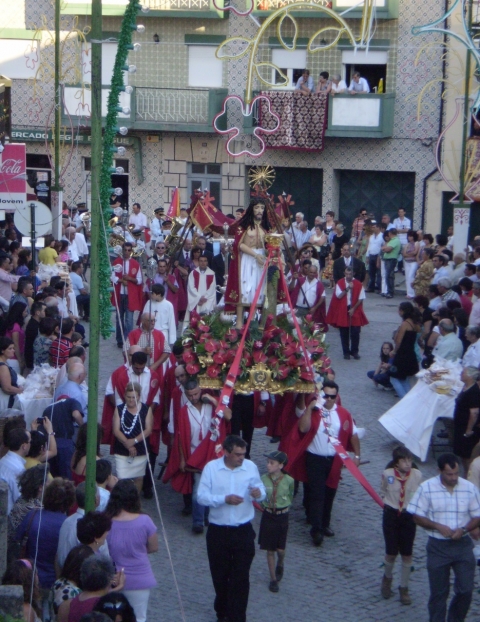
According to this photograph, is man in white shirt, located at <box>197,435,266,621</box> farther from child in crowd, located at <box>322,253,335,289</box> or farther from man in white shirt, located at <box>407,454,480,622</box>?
child in crowd, located at <box>322,253,335,289</box>

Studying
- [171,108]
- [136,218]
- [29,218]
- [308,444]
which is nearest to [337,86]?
[171,108]

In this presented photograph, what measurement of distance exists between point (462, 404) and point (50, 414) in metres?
3.87

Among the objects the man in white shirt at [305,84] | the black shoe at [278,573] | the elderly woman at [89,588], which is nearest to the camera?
the elderly woman at [89,588]

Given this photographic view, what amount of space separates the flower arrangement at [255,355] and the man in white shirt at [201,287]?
528 centimetres

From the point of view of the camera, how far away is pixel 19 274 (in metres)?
15.1

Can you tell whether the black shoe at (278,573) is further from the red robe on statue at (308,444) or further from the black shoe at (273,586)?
the red robe on statue at (308,444)

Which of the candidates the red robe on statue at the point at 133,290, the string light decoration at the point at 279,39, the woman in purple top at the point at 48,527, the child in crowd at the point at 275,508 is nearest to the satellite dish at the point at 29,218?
the red robe on statue at the point at 133,290

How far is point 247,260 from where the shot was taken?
10.7 m

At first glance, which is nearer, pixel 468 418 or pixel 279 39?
pixel 468 418

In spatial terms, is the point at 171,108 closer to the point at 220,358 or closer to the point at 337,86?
the point at 337,86

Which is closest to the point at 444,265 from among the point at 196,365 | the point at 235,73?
the point at 196,365

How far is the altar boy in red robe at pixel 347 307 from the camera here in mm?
15008

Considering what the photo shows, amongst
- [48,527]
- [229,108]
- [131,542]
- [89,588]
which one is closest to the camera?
[89,588]

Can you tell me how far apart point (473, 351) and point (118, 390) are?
161 inches
